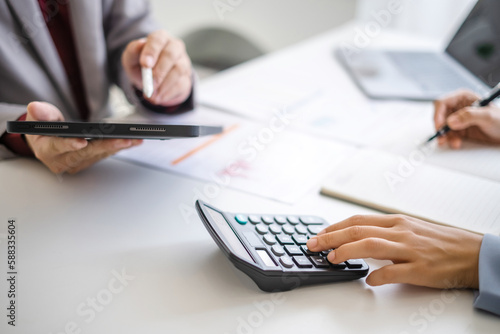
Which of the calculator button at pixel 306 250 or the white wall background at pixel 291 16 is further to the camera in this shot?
the white wall background at pixel 291 16

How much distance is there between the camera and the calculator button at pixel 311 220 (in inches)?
22.7

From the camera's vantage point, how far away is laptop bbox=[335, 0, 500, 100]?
924 mm

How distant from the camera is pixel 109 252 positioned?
537mm

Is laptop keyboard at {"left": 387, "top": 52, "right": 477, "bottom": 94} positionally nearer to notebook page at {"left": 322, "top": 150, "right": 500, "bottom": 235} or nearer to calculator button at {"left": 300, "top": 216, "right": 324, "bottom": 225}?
notebook page at {"left": 322, "top": 150, "right": 500, "bottom": 235}

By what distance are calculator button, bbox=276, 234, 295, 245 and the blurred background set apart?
66.7 inches

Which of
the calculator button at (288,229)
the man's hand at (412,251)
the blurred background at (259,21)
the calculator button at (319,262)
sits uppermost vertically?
the man's hand at (412,251)

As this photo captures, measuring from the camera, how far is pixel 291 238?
Result: 54 cm

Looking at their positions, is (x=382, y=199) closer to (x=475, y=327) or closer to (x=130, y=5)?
(x=475, y=327)

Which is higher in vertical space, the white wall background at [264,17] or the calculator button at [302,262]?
the calculator button at [302,262]

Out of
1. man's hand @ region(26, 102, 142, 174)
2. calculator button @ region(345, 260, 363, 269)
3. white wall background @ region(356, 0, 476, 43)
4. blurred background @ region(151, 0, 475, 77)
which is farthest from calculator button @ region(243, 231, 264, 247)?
blurred background @ region(151, 0, 475, 77)

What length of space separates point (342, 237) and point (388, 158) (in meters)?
0.30

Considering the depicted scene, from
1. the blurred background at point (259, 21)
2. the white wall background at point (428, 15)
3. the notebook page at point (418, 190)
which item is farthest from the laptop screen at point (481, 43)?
the blurred background at point (259, 21)

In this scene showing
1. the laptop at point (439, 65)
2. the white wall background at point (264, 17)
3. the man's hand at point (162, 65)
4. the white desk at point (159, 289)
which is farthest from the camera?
the white wall background at point (264, 17)

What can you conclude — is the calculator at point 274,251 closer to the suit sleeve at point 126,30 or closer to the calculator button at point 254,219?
the calculator button at point 254,219
